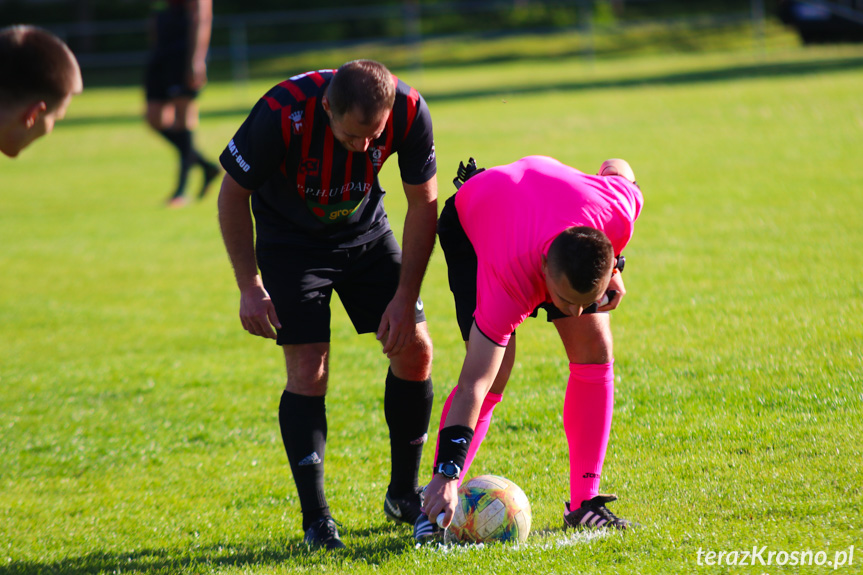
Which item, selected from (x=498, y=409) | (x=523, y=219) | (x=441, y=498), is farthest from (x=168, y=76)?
(x=441, y=498)

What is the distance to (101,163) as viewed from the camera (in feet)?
58.7

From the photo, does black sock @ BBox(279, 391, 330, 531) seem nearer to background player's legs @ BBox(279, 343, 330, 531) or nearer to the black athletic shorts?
background player's legs @ BBox(279, 343, 330, 531)

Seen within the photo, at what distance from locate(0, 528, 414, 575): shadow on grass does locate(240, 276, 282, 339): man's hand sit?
0.95 meters

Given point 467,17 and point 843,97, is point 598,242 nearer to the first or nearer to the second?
point 843,97

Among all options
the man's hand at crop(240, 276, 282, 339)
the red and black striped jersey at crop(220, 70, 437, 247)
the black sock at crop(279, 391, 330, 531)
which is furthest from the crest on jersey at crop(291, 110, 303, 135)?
the black sock at crop(279, 391, 330, 531)

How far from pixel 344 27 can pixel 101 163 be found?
20008 millimetres

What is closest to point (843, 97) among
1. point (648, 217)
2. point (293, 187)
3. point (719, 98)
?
point (719, 98)

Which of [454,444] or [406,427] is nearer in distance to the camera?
[454,444]

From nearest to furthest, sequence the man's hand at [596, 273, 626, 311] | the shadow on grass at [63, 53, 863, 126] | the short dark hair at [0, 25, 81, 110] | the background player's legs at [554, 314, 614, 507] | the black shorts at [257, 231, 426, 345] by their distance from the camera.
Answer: the short dark hair at [0, 25, 81, 110], the man's hand at [596, 273, 626, 311], the background player's legs at [554, 314, 614, 507], the black shorts at [257, 231, 426, 345], the shadow on grass at [63, 53, 863, 126]

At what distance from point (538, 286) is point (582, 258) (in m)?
0.34

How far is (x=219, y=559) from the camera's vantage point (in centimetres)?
394

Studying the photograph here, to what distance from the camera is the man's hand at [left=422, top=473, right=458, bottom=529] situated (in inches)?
134

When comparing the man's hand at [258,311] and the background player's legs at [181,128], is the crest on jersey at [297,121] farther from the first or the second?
the background player's legs at [181,128]

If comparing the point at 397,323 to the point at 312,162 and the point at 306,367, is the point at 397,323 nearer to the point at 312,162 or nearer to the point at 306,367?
the point at 306,367
